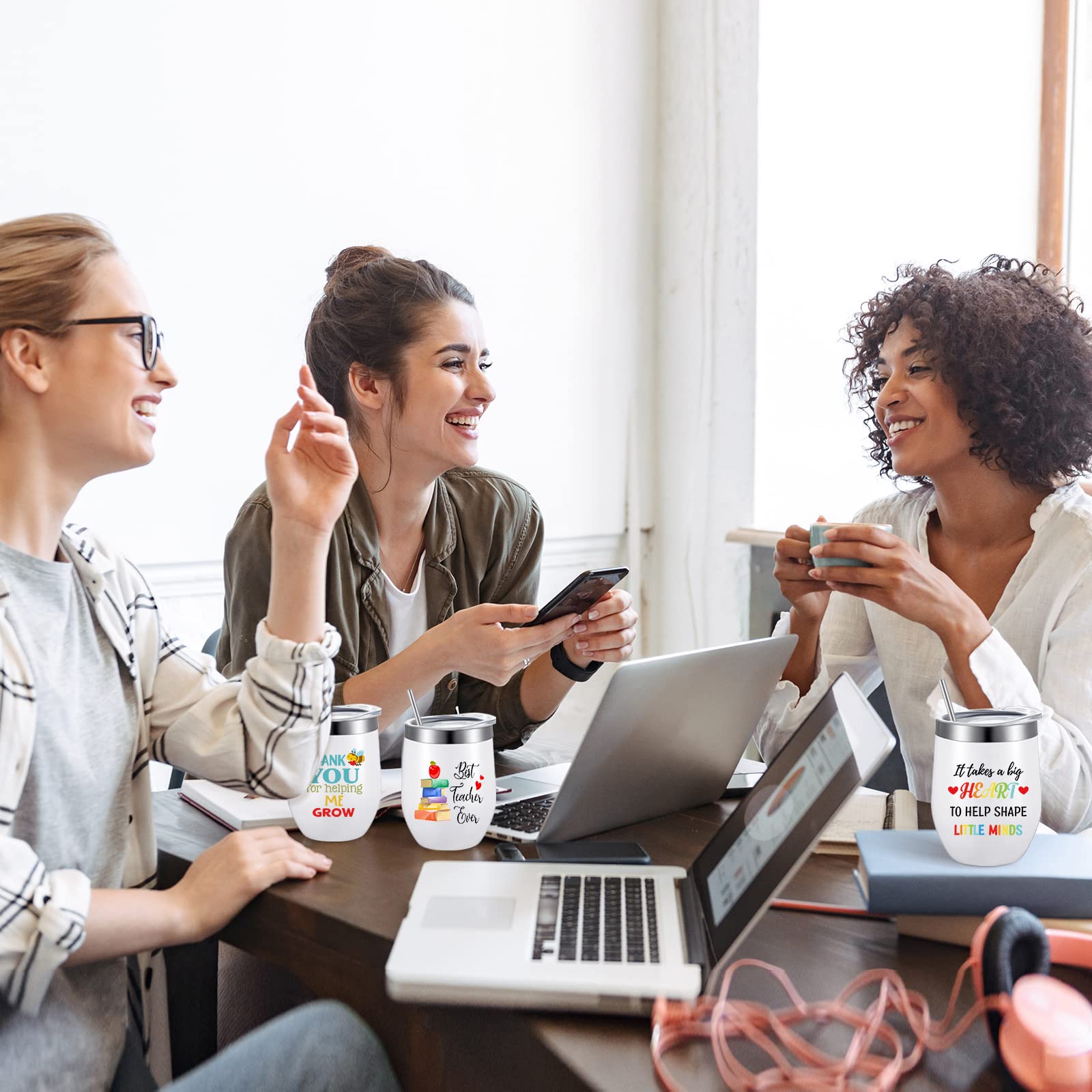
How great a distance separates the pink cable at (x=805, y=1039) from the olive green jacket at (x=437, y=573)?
0.82 metres

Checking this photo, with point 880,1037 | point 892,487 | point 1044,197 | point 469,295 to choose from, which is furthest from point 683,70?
point 880,1037

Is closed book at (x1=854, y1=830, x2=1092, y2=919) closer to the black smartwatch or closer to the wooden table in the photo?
the wooden table

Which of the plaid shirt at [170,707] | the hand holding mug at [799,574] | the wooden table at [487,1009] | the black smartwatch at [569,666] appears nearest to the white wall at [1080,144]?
the hand holding mug at [799,574]

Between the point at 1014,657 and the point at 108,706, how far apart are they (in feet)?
3.30

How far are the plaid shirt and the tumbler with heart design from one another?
0.58 meters

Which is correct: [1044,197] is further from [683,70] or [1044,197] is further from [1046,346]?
[1046,346]

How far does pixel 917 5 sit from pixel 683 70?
663 mm

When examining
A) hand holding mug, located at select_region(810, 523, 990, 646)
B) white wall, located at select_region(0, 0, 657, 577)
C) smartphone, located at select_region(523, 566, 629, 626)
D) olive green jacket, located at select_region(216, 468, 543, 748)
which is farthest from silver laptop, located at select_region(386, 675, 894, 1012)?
white wall, located at select_region(0, 0, 657, 577)

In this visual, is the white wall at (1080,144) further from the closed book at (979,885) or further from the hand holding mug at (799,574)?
the closed book at (979,885)

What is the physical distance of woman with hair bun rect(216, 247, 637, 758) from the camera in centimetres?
165

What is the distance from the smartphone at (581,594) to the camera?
1.27m

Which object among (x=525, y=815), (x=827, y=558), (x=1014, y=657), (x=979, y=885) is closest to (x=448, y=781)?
(x=525, y=815)

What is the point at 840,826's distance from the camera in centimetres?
111

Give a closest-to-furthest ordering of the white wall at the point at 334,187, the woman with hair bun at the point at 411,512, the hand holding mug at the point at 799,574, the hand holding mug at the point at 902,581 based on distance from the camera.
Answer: the hand holding mug at the point at 902,581 → the hand holding mug at the point at 799,574 → the woman with hair bun at the point at 411,512 → the white wall at the point at 334,187
